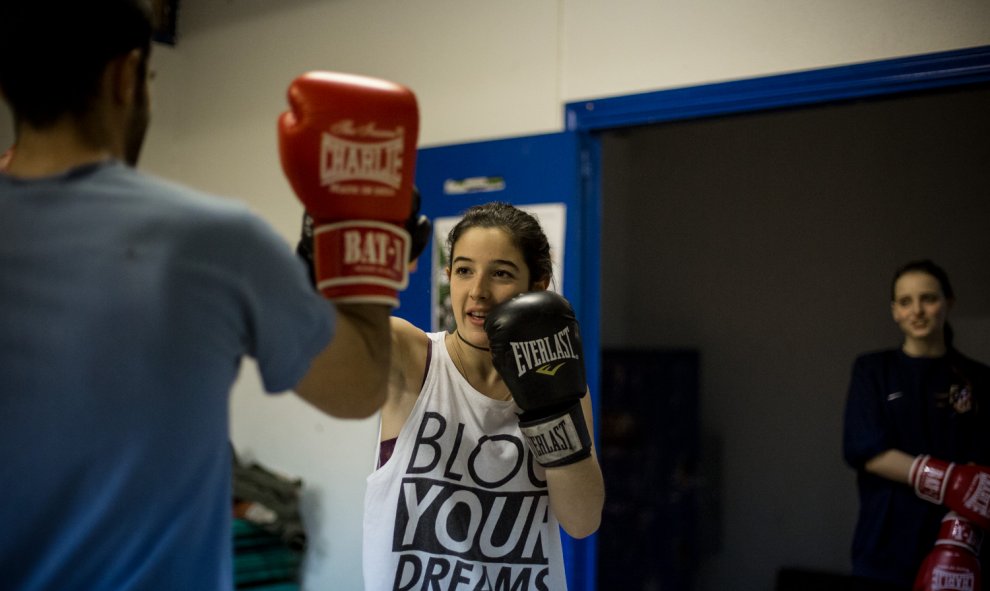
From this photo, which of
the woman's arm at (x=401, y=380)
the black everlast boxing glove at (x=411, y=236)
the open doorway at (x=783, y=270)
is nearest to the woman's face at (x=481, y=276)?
the woman's arm at (x=401, y=380)

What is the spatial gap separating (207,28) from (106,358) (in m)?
3.17

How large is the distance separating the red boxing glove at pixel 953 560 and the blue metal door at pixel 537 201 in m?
1.06

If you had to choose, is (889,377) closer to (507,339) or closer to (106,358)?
(507,339)

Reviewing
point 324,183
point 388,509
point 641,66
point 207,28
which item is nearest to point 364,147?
point 324,183

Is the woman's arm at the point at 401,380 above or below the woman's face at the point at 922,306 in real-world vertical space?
below

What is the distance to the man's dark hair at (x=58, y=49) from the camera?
0.74 metres

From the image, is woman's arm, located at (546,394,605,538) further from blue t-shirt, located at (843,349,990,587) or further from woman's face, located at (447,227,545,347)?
blue t-shirt, located at (843,349,990,587)

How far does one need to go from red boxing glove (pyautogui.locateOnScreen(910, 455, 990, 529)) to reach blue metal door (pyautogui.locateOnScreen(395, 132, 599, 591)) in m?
1.14

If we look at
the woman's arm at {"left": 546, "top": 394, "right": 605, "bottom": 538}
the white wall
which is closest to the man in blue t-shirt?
the woman's arm at {"left": 546, "top": 394, "right": 605, "bottom": 538}

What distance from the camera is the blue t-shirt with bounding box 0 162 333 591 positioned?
70 cm

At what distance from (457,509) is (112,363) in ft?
2.71

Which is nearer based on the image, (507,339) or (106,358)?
(106,358)

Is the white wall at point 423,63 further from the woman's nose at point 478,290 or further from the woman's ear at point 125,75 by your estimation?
the woman's ear at point 125,75

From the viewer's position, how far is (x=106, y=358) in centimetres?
71
